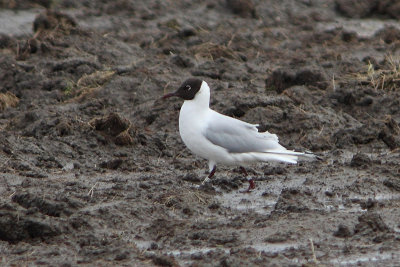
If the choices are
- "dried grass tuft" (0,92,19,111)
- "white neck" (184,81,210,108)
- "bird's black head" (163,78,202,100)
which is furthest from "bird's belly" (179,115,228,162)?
"dried grass tuft" (0,92,19,111)

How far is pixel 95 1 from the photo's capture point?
61.4 ft

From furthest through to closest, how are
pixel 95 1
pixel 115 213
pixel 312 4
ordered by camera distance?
pixel 312 4, pixel 95 1, pixel 115 213

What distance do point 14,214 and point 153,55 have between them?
7467mm

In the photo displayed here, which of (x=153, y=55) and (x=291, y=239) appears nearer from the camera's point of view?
(x=291, y=239)

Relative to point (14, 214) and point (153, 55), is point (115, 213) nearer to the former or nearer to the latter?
point (14, 214)

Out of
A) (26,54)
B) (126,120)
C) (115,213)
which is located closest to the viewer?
(115,213)

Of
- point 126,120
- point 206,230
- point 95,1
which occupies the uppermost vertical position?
point 206,230

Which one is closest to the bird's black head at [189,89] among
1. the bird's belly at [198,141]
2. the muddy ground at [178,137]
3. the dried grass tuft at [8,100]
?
the bird's belly at [198,141]

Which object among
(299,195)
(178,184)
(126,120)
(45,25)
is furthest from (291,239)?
(45,25)

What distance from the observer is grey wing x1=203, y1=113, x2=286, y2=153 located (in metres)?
9.12

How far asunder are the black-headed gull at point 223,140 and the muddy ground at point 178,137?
27 centimetres

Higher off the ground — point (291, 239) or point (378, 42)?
point (291, 239)

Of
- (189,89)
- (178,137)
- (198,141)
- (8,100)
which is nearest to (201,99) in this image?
(189,89)

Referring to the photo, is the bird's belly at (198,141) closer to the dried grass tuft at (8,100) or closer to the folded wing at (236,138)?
the folded wing at (236,138)
